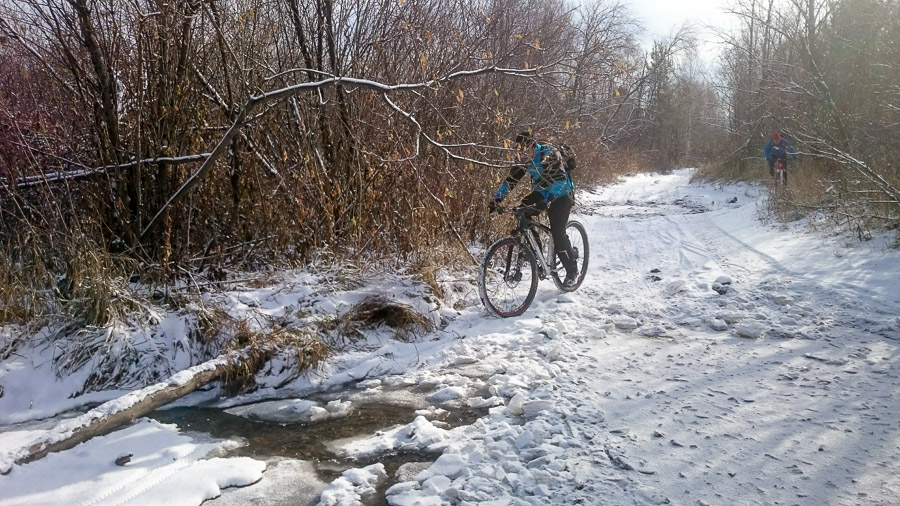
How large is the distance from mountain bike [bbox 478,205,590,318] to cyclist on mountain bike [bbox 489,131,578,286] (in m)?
0.12

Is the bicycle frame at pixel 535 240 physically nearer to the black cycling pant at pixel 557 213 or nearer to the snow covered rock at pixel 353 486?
the black cycling pant at pixel 557 213

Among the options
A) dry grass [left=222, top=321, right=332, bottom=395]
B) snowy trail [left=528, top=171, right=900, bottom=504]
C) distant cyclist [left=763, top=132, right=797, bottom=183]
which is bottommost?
Answer: snowy trail [left=528, top=171, right=900, bottom=504]

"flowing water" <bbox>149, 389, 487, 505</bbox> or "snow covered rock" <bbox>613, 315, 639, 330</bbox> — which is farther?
"snow covered rock" <bbox>613, 315, 639, 330</bbox>

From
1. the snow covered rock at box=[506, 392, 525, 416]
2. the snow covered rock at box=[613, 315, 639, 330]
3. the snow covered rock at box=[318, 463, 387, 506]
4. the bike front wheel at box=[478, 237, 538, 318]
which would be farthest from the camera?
the bike front wheel at box=[478, 237, 538, 318]

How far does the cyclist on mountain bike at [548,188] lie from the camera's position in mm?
6258

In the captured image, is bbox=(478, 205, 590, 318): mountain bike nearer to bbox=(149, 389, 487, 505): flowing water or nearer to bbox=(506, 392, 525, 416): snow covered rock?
bbox=(149, 389, 487, 505): flowing water

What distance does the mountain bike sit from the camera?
6.11m

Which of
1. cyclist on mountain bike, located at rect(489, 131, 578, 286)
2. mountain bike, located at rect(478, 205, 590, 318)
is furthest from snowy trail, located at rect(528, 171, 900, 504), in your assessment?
mountain bike, located at rect(478, 205, 590, 318)

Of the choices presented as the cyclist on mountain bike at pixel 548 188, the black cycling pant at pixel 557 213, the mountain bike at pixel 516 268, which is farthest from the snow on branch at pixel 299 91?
the black cycling pant at pixel 557 213

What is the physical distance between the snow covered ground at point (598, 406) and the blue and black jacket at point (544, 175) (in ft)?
4.05

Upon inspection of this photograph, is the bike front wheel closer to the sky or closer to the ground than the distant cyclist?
closer to the ground

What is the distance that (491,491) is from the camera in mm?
2836

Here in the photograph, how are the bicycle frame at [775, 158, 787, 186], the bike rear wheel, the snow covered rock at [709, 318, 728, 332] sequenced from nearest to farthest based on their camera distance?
the snow covered rock at [709, 318, 728, 332], the bike rear wheel, the bicycle frame at [775, 158, 787, 186]

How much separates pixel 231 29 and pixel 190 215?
2.07m
